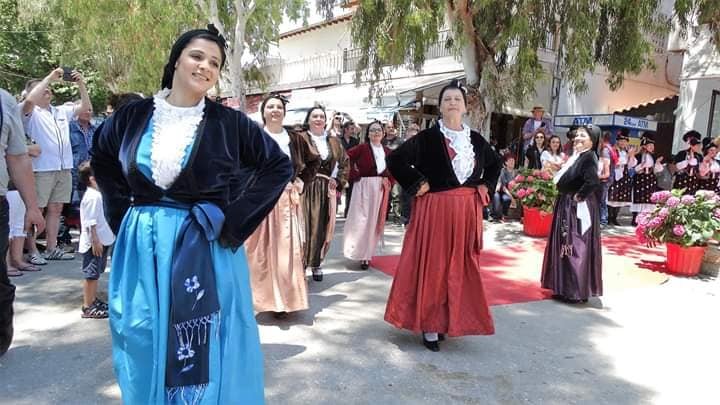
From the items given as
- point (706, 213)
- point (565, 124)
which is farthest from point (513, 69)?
point (565, 124)

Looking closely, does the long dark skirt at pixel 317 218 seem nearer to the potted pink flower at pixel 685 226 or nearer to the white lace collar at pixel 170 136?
the white lace collar at pixel 170 136

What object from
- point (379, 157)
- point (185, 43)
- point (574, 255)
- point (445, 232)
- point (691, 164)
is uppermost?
point (185, 43)

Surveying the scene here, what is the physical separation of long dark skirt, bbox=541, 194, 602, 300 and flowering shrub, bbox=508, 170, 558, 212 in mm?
3413

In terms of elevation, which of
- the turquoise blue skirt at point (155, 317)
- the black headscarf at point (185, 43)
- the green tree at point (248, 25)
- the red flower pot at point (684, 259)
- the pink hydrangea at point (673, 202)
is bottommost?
the red flower pot at point (684, 259)

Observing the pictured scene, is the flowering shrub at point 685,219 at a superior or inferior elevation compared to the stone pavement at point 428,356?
superior

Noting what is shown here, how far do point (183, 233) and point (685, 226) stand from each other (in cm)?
589

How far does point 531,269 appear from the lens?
6.44 meters

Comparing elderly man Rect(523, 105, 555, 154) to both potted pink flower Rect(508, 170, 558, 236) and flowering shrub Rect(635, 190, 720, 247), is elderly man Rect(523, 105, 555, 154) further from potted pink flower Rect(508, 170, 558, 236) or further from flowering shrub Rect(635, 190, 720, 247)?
flowering shrub Rect(635, 190, 720, 247)

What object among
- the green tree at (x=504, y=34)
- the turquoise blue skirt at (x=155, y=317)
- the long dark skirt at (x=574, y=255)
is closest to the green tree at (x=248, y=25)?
the green tree at (x=504, y=34)

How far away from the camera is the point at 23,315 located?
4215 millimetres

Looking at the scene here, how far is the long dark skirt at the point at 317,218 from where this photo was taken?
5.28 m

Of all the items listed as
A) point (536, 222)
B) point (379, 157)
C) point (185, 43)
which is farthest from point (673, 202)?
point (185, 43)

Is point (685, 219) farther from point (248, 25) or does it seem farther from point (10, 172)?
point (248, 25)

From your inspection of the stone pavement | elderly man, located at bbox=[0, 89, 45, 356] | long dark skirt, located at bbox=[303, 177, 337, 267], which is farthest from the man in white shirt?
long dark skirt, located at bbox=[303, 177, 337, 267]
